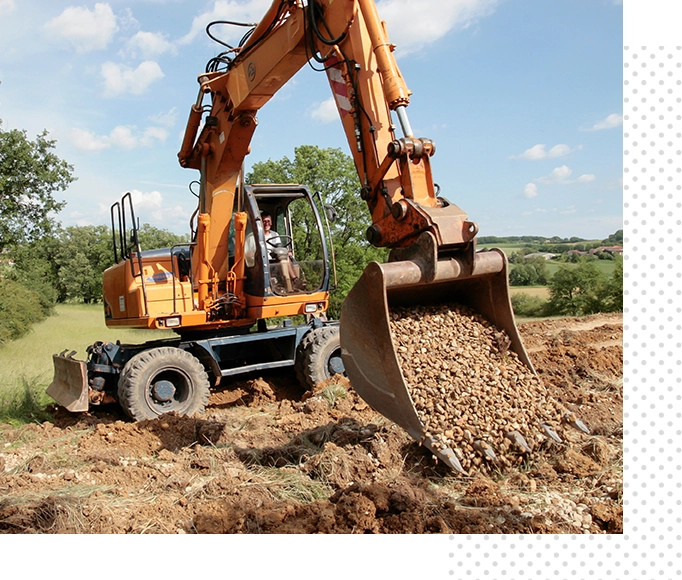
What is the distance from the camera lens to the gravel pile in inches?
152

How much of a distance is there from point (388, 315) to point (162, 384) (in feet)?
12.3

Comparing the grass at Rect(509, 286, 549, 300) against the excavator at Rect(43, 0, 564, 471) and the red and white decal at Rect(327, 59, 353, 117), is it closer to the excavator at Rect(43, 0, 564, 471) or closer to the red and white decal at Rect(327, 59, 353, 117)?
the excavator at Rect(43, 0, 564, 471)


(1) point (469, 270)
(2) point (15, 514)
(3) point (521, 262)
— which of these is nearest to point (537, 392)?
(1) point (469, 270)

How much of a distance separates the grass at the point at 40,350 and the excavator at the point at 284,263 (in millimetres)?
781

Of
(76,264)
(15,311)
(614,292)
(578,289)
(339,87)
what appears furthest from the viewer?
(76,264)

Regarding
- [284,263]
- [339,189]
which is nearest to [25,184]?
[339,189]

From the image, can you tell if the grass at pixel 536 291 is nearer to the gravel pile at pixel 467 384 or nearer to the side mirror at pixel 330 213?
the side mirror at pixel 330 213

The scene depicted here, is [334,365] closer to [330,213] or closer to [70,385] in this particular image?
[330,213]

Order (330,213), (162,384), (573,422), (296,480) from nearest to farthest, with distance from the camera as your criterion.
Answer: (296,480) → (573,422) → (162,384) → (330,213)

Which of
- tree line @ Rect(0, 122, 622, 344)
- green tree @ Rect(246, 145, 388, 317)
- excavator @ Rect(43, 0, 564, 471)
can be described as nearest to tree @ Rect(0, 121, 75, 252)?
tree line @ Rect(0, 122, 622, 344)

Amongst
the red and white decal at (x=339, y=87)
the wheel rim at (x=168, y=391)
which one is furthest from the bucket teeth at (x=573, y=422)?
the wheel rim at (x=168, y=391)

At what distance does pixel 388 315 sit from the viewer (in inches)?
151

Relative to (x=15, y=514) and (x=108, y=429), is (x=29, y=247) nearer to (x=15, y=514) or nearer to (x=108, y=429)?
(x=108, y=429)

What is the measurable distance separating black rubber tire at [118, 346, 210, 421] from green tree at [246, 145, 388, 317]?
15414mm
